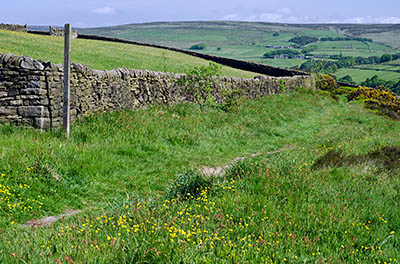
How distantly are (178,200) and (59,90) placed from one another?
6507 mm

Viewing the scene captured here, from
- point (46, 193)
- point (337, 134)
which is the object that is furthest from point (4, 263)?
point (337, 134)

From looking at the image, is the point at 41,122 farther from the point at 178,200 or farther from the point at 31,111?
the point at 178,200

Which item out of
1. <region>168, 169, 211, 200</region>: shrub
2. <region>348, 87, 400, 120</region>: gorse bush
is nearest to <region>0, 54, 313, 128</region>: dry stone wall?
<region>168, 169, 211, 200</region>: shrub

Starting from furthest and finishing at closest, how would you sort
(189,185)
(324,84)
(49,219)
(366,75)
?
(366,75), (324,84), (189,185), (49,219)

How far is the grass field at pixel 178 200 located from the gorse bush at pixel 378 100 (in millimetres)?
21005

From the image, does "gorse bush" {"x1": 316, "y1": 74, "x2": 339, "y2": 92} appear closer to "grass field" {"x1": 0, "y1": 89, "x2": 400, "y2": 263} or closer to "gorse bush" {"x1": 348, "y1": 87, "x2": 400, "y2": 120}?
"gorse bush" {"x1": 348, "y1": 87, "x2": 400, "y2": 120}

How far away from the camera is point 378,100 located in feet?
107

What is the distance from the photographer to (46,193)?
266 inches

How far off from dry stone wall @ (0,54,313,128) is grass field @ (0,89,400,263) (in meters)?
0.57

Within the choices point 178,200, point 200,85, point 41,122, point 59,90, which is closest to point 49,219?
point 178,200

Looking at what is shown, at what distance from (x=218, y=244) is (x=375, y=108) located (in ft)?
96.5

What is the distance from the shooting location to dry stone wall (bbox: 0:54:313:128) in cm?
984

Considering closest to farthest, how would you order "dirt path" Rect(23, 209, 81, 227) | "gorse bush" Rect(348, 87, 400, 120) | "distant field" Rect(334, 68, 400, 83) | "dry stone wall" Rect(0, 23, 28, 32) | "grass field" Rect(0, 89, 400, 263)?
"grass field" Rect(0, 89, 400, 263) < "dirt path" Rect(23, 209, 81, 227) < "gorse bush" Rect(348, 87, 400, 120) < "dry stone wall" Rect(0, 23, 28, 32) < "distant field" Rect(334, 68, 400, 83)

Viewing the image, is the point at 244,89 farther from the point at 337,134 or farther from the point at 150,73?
the point at 150,73
